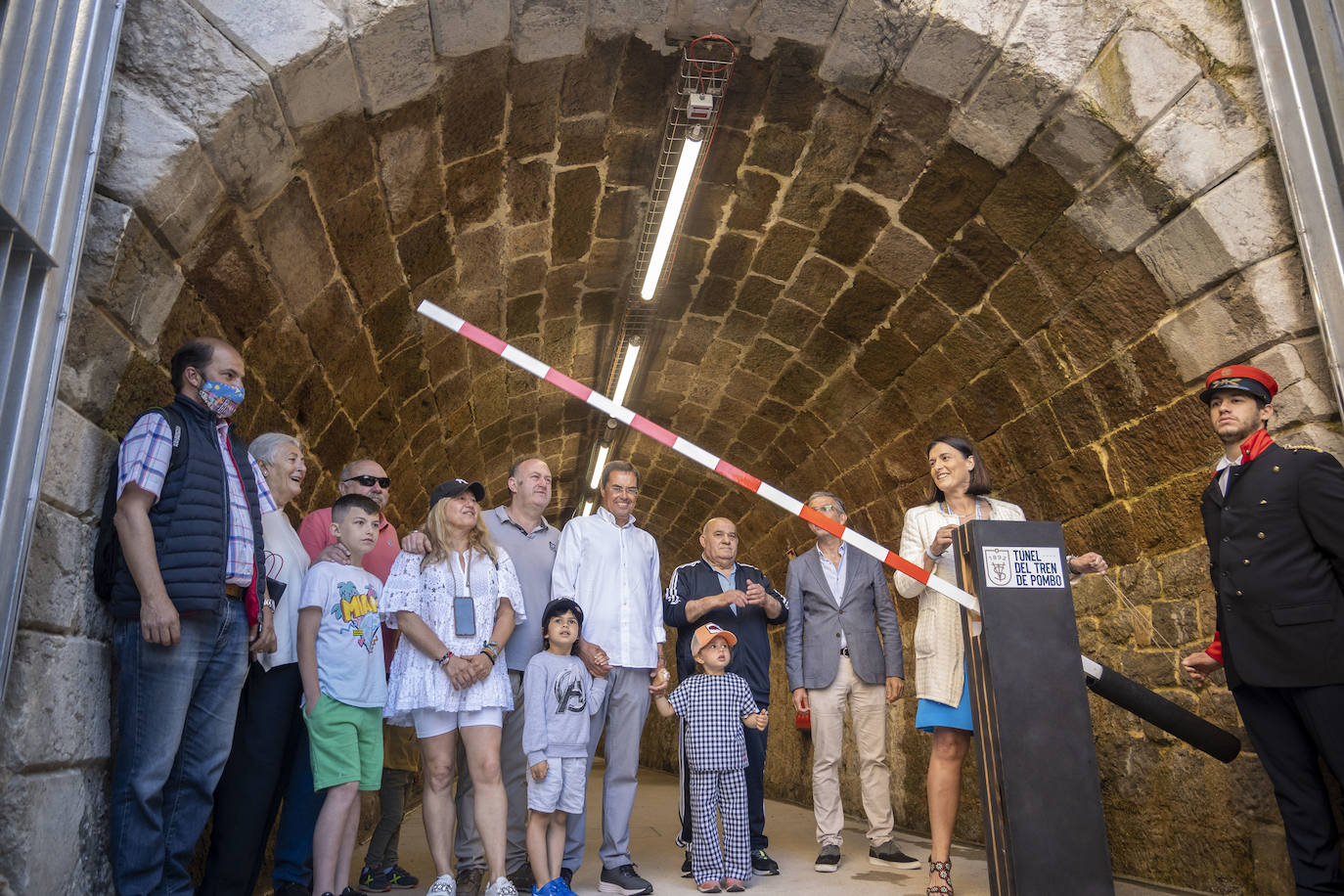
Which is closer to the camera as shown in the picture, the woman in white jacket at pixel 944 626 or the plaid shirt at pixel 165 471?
the plaid shirt at pixel 165 471

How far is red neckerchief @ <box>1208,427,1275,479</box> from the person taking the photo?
2986mm

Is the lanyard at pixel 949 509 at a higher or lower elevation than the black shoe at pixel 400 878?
higher

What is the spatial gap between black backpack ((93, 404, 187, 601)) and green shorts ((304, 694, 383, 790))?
0.77 metres

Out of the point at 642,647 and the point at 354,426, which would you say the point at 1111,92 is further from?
the point at 354,426

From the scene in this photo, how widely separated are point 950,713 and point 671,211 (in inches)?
111

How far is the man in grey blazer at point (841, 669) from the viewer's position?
4.13 metres

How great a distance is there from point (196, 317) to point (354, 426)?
180 cm

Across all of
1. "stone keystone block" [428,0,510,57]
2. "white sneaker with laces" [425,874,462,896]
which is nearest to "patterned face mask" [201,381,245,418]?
"stone keystone block" [428,0,510,57]

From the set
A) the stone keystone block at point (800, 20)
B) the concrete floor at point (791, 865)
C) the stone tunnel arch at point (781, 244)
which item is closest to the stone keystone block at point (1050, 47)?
the stone tunnel arch at point (781, 244)

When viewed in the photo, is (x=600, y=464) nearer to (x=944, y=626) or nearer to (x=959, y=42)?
(x=944, y=626)

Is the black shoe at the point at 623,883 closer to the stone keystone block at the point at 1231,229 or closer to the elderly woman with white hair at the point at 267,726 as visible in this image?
the elderly woman with white hair at the point at 267,726

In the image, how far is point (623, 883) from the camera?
3375 millimetres

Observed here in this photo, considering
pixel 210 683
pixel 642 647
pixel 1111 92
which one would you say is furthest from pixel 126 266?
pixel 1111 92

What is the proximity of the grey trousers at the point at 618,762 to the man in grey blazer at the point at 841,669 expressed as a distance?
0.91 metres
